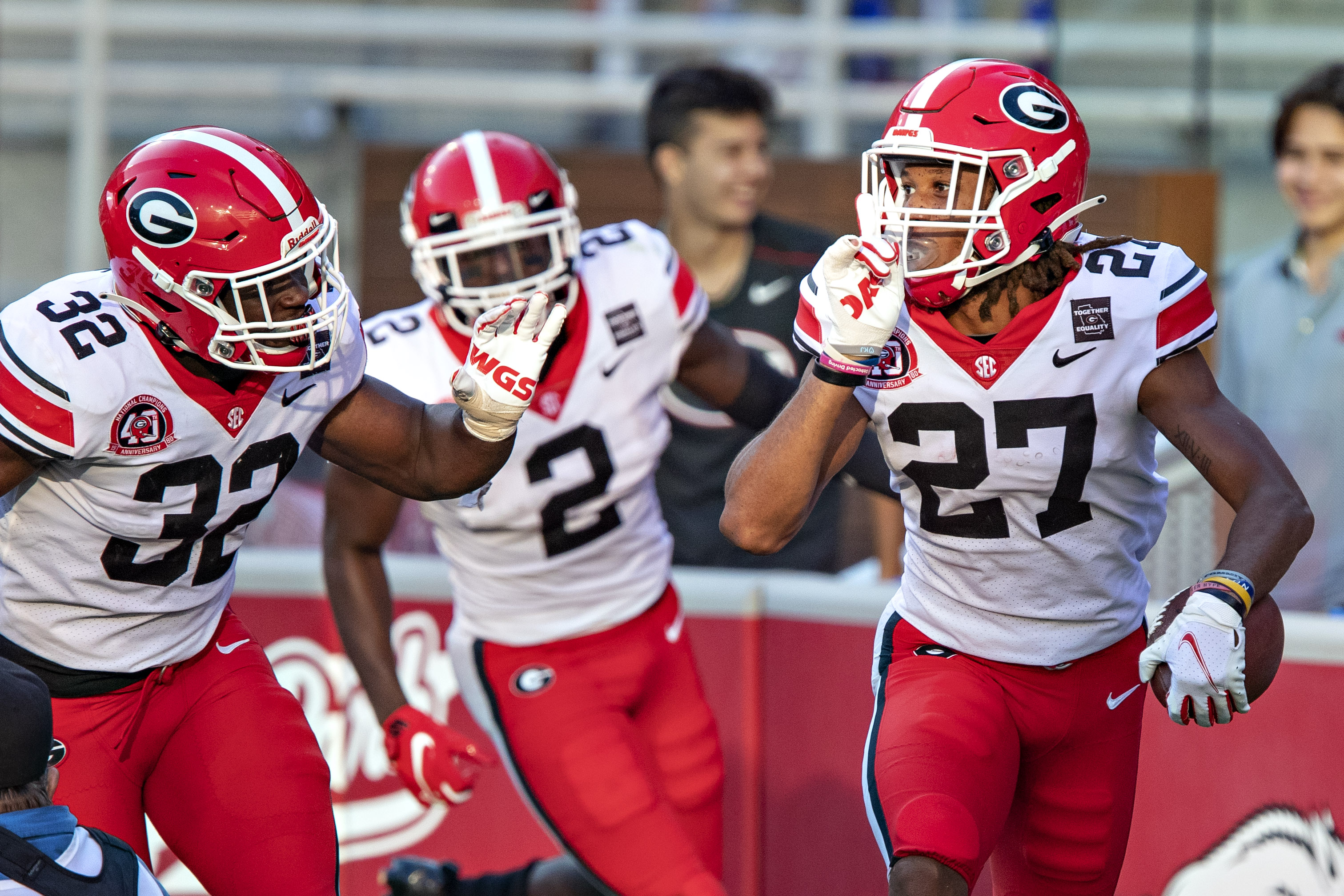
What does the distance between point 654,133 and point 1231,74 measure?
2.43m

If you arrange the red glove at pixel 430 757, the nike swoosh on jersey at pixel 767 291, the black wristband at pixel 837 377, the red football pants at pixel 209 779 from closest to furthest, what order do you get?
the black wristband at pixel 837 377
the red football pants at pixel 209 779
the red glove at pixel 430 757
the nike swoosh on jersey at pixel 767 291

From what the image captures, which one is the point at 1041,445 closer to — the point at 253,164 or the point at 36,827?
the point at 253,164

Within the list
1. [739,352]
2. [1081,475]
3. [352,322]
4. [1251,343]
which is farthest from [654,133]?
[1081,475]

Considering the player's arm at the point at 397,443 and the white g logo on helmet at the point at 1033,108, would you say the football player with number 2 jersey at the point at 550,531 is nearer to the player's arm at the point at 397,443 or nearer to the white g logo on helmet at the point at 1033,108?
→ the player's arm at the point at 397,443

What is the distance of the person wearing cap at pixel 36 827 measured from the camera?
76.3 inches

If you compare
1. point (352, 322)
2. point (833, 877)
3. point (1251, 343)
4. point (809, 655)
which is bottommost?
point (833, 877)

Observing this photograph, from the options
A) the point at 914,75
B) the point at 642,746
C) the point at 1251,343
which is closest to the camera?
the point at 642,746

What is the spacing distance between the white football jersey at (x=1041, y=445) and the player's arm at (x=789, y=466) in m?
0.09

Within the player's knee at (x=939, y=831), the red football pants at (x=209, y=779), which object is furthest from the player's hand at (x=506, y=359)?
the player's knee at (x=939, y=831)

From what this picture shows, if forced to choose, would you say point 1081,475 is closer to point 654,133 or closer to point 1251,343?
point 1251,343

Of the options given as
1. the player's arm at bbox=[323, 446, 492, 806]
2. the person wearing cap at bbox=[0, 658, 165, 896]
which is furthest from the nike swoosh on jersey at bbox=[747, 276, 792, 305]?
the person wearing cap at bbox=[0, 658, 165, 896]

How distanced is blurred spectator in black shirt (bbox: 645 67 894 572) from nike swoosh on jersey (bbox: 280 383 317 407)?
6.38 feet

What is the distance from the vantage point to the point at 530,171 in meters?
3.55

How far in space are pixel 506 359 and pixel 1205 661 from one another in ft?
4.05
